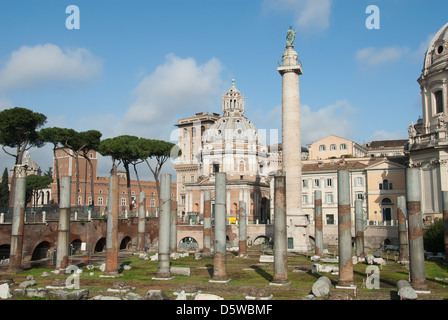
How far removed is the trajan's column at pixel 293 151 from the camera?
119 feet

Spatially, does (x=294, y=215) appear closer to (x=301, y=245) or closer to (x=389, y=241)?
(x=301, y=245)

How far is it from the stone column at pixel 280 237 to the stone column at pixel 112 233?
731 cm

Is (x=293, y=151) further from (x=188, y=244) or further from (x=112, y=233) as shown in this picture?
(x=112, y=233)

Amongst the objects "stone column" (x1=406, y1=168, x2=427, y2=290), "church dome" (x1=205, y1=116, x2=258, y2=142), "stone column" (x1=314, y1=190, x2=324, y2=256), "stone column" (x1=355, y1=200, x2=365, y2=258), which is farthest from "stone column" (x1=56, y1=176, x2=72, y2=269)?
"church dome" (x1=205, y1=116, x2=258, y2=142)

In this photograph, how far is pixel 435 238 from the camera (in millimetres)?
32625

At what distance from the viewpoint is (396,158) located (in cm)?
5372

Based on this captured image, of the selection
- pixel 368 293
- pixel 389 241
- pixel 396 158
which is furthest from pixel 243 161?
pixel 368 293

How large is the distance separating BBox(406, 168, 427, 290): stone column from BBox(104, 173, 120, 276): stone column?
41.0ft

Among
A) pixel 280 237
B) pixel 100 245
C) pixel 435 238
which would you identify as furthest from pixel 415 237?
pixel 100 245

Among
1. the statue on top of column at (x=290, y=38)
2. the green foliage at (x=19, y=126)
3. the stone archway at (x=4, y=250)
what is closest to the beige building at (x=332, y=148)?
the statue on top of column at (x=290, y=38)

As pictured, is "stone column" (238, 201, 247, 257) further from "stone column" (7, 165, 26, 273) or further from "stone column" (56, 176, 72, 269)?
"stone column" (7, 165, 26, 273)

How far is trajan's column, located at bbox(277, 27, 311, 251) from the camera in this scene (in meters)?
36.2

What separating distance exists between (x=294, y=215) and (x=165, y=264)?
18159 mm

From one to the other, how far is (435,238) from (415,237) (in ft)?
56.5
